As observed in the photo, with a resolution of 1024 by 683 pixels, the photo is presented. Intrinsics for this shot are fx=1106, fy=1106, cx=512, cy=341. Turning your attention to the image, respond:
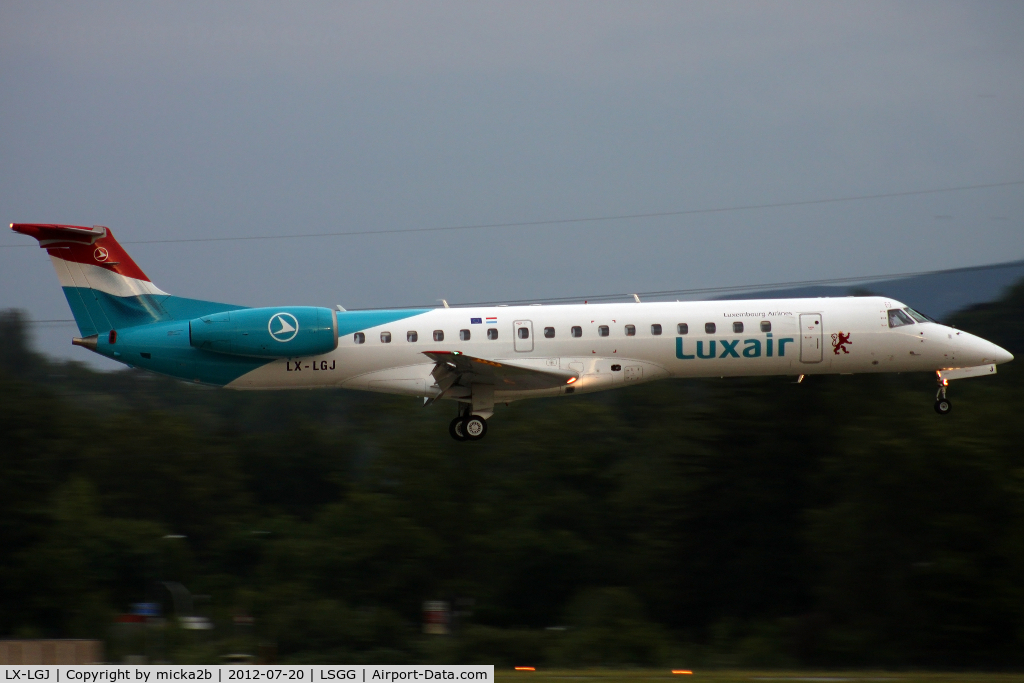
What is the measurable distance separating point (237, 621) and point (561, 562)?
1517 centimetres

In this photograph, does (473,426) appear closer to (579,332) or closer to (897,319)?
(579,332)

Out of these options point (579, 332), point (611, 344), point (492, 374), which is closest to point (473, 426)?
point (492, 374)

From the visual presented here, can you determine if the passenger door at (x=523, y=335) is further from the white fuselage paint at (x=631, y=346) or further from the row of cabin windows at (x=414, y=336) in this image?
the row of cabin windows at (x=414, y=336)

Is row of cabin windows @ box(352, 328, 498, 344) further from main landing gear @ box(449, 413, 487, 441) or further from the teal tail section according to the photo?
the teal tail section

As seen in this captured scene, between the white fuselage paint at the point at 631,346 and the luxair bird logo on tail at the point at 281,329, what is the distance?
2.47 feet

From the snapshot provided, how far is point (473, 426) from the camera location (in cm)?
2811

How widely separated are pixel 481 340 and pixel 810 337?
833 cm

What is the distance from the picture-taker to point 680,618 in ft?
164

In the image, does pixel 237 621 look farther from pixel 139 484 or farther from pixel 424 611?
pixel 139 484

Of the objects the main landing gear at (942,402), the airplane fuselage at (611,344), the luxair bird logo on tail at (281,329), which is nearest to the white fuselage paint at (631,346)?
the airplane fuselage at (611,344)

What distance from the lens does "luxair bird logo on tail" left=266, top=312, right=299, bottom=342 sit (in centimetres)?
2773

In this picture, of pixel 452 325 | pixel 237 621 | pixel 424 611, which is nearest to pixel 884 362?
pixel 452 325

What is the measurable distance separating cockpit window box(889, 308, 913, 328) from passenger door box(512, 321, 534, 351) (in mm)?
9320
